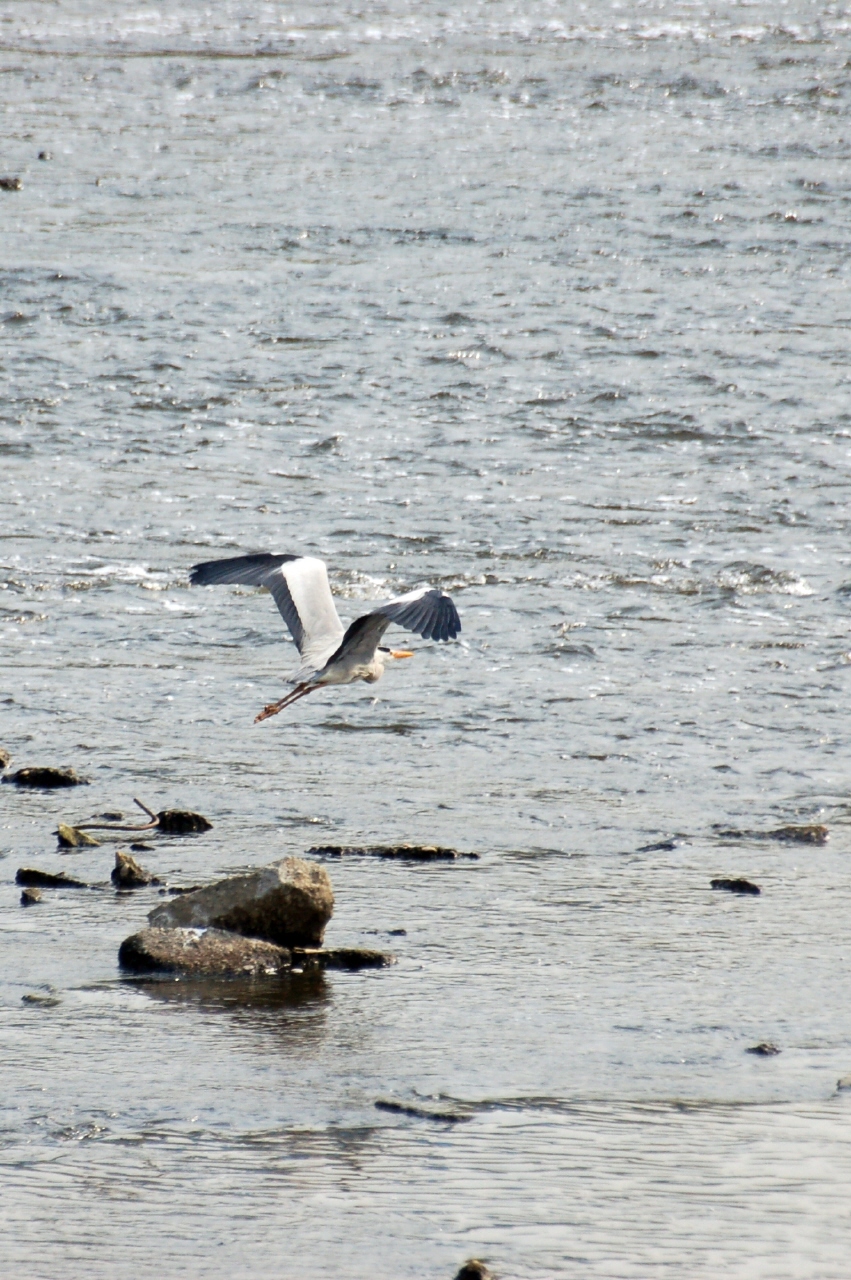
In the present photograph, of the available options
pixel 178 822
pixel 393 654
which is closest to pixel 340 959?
pixel 178 822

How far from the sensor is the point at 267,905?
5.34 m

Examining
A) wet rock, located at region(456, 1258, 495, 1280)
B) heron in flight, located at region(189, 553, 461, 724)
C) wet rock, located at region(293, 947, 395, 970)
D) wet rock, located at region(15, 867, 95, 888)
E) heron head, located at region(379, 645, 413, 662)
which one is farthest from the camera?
heron head, located at region(379, 645, 413, 662)

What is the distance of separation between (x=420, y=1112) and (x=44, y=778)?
2.71 metres

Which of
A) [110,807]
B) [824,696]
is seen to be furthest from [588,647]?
[110,807]

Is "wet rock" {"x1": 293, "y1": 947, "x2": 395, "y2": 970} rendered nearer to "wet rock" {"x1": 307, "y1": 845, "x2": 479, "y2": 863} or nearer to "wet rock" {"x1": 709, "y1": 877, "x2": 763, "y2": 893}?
"wet rock" {"x1": 307, "y1": 845, "x2": 479, "y2": 863}

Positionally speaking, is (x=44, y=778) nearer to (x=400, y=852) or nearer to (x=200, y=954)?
(x=400, y=852)

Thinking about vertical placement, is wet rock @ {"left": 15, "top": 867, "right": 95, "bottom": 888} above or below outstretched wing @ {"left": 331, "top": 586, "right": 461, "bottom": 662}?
below

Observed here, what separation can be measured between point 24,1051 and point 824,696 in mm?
4354

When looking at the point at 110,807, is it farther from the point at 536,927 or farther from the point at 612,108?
the point at 612,108

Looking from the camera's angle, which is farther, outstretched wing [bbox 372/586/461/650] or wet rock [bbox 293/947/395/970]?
outstretched wing [bbox 372/586/461/650]

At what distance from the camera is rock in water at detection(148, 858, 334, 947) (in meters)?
5.33

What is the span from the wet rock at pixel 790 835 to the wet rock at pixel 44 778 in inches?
89.5

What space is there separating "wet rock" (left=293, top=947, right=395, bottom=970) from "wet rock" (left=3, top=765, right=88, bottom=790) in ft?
5.64

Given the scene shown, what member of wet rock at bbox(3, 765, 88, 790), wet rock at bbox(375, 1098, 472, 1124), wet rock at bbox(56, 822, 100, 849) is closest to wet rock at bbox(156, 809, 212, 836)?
wet rock at bbox(56, 822, 100, 849)
